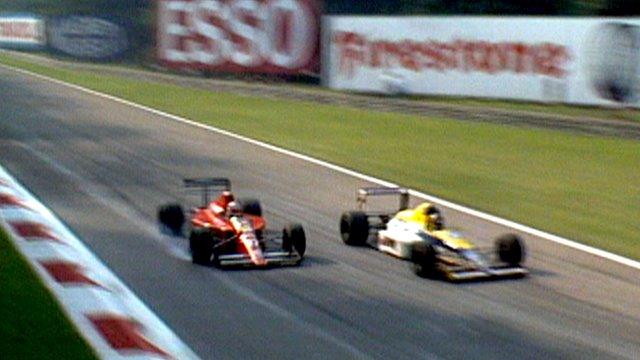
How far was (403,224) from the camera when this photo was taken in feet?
44.3

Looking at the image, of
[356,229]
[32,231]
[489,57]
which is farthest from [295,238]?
[489,57]

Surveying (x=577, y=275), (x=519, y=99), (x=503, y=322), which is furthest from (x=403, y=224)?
(x=519, y=99)

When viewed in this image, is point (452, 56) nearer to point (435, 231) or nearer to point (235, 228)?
point (435, 231)

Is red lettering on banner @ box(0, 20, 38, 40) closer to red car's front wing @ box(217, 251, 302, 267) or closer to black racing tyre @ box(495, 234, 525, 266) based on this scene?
red car's front wing @ box(217, 251, 302, 267)

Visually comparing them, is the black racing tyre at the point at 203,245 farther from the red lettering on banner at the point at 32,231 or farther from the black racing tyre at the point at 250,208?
the black racing tyre at the point at 250,208

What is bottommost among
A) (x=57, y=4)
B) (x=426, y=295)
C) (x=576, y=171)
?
(x=57, y=4)

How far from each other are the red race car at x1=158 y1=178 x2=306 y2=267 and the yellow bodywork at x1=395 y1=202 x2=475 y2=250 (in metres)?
1.12

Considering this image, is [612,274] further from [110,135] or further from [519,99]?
[519,99]

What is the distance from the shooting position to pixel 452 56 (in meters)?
36.8

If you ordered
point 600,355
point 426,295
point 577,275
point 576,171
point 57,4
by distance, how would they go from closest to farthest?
point 600,355, point 426,295, point 577,275, point 576,171, point 57,4

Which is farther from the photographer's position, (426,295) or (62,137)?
(62,137)

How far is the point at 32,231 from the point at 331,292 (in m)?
3.22

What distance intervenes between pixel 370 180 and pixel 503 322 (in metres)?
10.0

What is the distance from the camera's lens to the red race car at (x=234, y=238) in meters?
12.8
